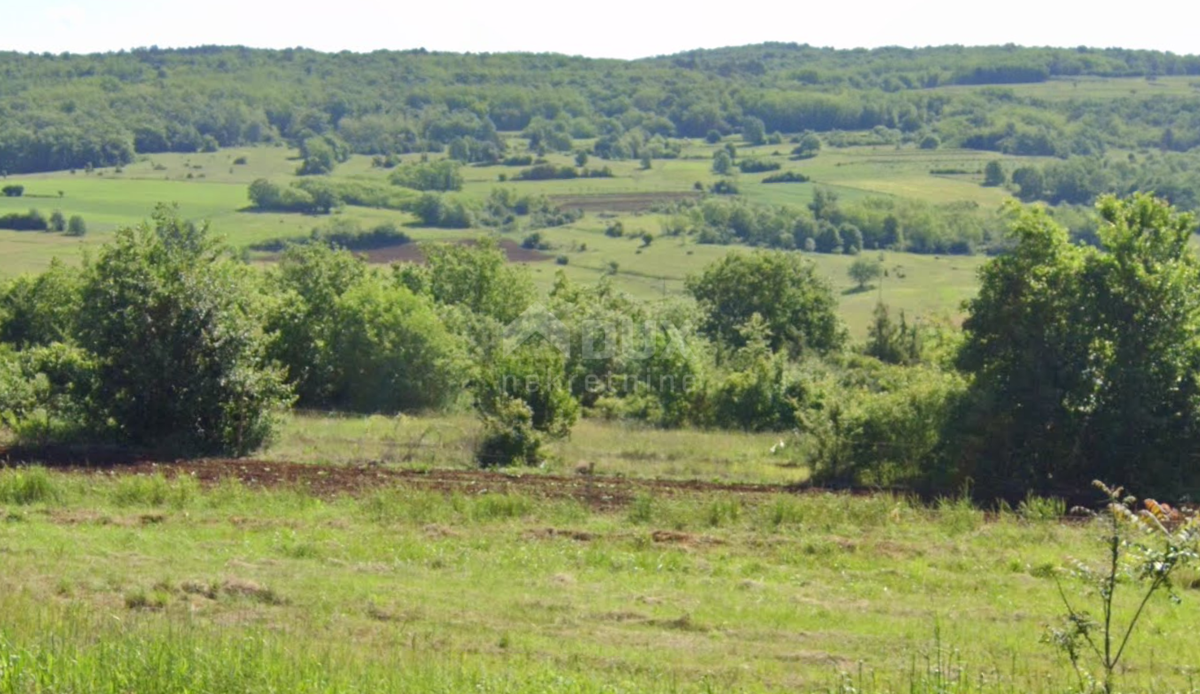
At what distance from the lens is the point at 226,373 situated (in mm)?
26344

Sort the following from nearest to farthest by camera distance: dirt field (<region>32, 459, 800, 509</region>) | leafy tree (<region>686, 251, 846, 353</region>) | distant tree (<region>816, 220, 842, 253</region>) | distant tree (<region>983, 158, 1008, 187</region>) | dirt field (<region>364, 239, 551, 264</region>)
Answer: dirt field (<region>32, 459, 800, 509</region>) → leafy tree (<region>686, 251, 846, 353</region>) → dirt field (<region>364, 239, 551, 264</region>) → distant tree (<region>816, 220, 842, 253</region>) → distant tree (<region>983, 158, 1008, 187</region>)

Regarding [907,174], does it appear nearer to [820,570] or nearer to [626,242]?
[626,242]

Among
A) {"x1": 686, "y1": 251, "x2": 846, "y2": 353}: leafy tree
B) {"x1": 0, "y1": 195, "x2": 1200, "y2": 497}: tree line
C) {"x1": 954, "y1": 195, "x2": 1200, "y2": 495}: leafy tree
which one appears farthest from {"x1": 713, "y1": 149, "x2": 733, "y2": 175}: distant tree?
{"x1": 954, "y1": 195, "x2": 1200, "y2": 495}: leafy tree

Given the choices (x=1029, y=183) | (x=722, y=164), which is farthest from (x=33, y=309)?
(x=722, y=164)

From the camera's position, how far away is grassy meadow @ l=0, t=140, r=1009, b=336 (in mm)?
99750

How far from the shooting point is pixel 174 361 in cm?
2630

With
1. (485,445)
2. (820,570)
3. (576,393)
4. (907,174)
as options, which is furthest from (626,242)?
(820,570)

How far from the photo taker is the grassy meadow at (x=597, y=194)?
99.8 metres

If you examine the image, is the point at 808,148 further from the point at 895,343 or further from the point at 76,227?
the point at 895,343

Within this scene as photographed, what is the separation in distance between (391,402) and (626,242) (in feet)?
287

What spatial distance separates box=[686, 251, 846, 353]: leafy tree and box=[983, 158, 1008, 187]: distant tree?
110 metres

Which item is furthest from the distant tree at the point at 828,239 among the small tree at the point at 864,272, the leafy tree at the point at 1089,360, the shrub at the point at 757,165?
the leafy tree at the point at 1089,360

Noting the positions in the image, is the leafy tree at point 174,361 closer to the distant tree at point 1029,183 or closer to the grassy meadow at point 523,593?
the grassy meadow at point 523,593

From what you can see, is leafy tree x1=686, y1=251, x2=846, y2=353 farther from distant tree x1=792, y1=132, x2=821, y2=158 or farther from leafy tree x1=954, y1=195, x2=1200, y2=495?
distant tree x1=792, y1=132, x2=821, y2=158
